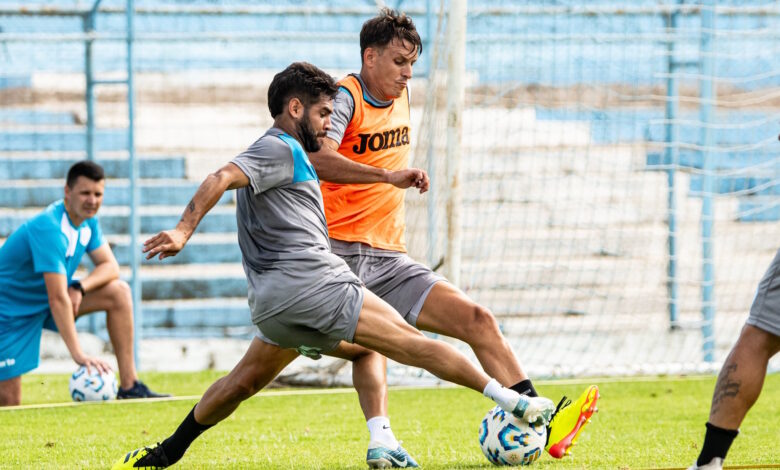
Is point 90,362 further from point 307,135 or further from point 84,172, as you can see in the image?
point 307,135

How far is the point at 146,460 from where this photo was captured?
5.14 m

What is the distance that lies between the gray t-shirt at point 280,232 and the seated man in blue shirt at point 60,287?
11.2 feet

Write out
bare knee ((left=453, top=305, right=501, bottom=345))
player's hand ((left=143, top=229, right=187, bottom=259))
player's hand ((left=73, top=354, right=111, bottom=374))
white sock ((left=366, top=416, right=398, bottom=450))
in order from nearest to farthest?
player's hand ((left=143, top=229, right=187, bottom=259))
white sock ((left=366, top=416, right=398, bottom=450))
bare knee ((left=453, top=305, right=501, bottom=345))
player's hand ((left=73, top=354, right=111, bottom=374))

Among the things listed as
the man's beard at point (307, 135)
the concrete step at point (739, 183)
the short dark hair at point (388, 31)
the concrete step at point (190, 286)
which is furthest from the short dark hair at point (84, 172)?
the concrete step at point (739, 183)

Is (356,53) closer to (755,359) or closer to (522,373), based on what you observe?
(522,373)

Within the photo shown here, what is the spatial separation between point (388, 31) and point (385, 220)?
91 centimetres

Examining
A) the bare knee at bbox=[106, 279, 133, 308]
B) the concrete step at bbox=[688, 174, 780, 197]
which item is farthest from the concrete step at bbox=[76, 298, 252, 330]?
the concrete step at bbox=[688, 174, 780, 197]

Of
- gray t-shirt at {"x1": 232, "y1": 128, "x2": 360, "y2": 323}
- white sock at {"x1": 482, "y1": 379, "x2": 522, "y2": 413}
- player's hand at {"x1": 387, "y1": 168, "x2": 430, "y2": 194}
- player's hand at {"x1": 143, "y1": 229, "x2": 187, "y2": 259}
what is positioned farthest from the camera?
player's hand at {"x1": 387, "y1": 168, "x2": 430, "y2": 194}

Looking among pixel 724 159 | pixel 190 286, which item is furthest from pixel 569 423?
pixel 724 159

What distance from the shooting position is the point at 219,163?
44.8 ft

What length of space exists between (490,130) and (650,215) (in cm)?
348

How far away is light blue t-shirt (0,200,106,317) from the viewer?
813 centimetres

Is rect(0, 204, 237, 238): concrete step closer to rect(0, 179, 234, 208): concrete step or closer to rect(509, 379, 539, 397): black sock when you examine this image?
rect(0, 179, 234, 208): concrete step

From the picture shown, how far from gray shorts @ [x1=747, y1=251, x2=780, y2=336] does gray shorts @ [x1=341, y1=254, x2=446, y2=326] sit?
5.30 ft
